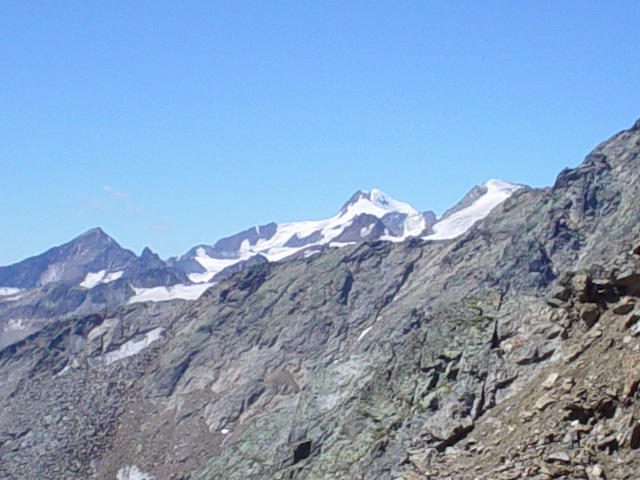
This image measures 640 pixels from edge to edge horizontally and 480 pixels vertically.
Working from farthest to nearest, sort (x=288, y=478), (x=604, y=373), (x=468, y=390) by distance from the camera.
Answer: (x=288, y=478)
(x=468, y=390)
(x=604, y=373)

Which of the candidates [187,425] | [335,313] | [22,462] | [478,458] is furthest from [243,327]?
[478,458]

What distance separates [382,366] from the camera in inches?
1150

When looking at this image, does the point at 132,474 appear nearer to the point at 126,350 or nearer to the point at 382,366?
the point at 126,350

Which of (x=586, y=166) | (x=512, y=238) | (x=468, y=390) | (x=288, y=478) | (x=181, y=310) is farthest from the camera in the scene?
(x=181, y=310)

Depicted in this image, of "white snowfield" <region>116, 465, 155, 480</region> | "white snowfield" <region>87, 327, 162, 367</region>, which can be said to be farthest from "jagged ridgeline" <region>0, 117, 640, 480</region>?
"white snowfield" <region>87, 327, 162, 367</region>

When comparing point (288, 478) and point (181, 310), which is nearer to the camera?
point (288, 478)

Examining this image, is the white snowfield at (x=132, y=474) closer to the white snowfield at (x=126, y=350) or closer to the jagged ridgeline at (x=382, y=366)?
the jagged ridgeline at (x=382, y=366)

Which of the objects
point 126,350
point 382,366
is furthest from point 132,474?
point 382,366

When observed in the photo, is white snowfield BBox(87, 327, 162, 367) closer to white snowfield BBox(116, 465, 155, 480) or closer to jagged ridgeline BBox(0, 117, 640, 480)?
jagged ridgeline BBox(0, 117, 640, 480)

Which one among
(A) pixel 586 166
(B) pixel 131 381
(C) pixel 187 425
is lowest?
(C) pixel 187 425

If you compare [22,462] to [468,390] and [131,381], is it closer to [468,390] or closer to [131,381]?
[131,381]

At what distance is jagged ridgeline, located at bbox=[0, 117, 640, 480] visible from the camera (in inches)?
754

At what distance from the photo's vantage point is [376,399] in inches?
1066

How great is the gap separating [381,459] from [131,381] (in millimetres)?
97300
